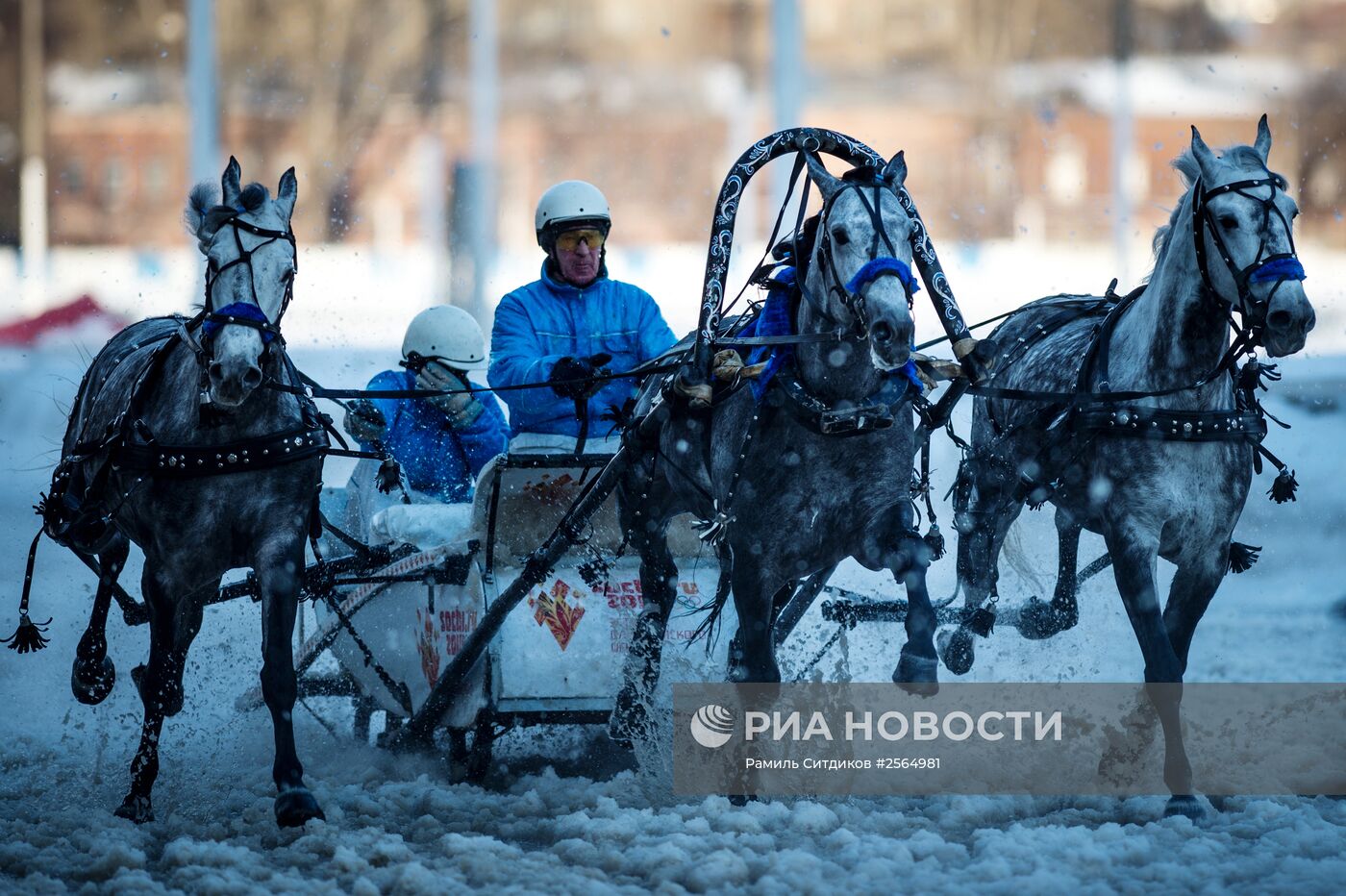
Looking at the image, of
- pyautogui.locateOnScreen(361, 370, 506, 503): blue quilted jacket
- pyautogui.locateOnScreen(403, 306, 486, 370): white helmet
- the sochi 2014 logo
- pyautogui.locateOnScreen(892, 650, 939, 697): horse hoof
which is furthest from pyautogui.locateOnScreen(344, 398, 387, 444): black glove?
pyautogui.locateOnScreen(892, 650, 939, 697): horse hoof

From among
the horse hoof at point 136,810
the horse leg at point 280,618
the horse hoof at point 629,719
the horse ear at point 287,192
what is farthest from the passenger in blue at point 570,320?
the horse hoof at point 136,810

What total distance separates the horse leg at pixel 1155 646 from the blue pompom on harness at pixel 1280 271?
0.85m

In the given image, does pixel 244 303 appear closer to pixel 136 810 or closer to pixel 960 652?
pixel 136 810

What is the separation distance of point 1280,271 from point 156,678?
356 cm

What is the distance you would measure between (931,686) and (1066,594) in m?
1.76

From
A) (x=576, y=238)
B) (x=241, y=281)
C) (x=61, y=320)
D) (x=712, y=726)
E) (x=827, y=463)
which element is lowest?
(x=712, y=726)

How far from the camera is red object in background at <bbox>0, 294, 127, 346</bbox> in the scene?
14609 millimetres

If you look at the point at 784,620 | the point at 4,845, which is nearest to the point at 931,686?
the point at 784,620

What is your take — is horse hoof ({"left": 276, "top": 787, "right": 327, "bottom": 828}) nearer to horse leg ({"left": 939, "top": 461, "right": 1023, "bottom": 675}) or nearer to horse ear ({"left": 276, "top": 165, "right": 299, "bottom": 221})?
horse ear ({"left": 276, "top": 165, "right": 299, "bottom": 221})

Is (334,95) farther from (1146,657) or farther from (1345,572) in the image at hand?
(1146,657)

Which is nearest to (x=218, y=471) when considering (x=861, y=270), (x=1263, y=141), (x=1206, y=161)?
(x=861, y=270)

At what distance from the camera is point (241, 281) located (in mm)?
4953

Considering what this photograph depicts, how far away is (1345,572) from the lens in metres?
10.5

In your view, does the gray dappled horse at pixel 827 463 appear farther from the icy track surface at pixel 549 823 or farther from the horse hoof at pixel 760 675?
the icy track surface at pixel 549 823
